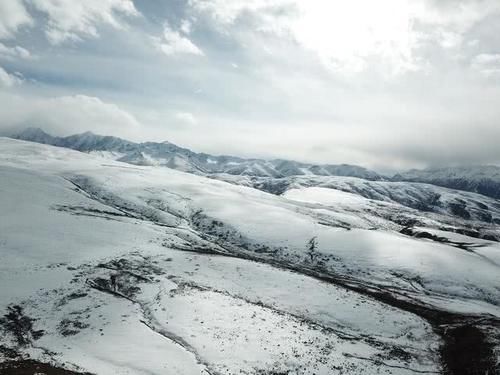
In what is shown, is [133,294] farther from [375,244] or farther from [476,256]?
[476,256]

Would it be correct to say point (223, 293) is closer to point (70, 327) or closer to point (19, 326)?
point (70, 327)

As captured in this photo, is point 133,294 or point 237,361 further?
point 133,294

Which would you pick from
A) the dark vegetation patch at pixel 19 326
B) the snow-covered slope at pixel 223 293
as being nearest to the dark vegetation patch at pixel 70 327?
the snow-covered slope at pixel 223 293

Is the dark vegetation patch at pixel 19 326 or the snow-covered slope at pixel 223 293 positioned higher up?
the snow-covered slope at pixel 223 293

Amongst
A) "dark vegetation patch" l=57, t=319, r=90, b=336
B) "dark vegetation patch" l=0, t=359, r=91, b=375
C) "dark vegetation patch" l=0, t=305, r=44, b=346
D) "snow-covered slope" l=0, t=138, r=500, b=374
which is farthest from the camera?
"dark vegetation patch" l=57, t=319, r=90, b=336

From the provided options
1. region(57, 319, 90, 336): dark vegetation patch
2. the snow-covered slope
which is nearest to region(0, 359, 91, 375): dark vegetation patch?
the snow-covered slope

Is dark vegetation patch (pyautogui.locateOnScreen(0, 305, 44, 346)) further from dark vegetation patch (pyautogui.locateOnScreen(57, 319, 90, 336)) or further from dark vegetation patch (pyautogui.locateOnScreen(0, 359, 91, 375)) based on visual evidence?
dark vegetation patch (pyautogui.locateOnScreen(0, 359, 91, 375))

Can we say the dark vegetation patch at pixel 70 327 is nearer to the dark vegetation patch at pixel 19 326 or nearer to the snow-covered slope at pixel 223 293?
the snow-covered slope at pixel 223 293

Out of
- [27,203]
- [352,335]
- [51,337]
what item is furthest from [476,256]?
[27,203]
